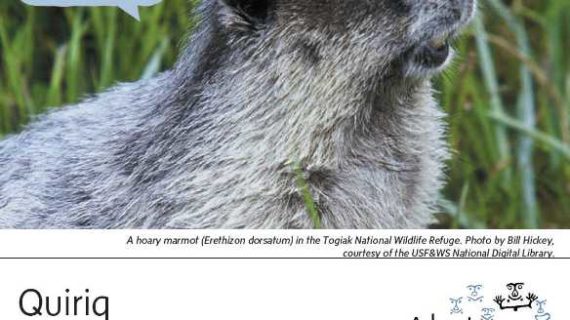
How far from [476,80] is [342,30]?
57.9 inches

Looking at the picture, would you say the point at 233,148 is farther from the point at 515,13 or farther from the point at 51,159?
the point at 515,13

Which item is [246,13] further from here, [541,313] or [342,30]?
[541,313]

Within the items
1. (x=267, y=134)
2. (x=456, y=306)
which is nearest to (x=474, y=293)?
(x=456, y=306)

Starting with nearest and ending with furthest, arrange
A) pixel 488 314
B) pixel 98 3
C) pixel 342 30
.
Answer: pixel 342 30 < pixel 488 314 < pixel 98 3

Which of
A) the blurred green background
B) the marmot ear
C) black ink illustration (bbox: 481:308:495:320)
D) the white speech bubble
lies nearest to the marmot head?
the marmot ear

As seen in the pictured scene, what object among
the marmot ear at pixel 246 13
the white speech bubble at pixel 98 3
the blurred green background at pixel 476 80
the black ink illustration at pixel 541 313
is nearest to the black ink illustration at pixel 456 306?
the black ink illustration at pixel 541 313

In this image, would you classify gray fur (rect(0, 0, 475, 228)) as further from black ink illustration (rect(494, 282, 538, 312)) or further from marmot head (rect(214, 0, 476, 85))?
black ink illustration (rect(494, 282, 538, 312))

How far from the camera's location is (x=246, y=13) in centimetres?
345

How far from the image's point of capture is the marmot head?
3.42 metres

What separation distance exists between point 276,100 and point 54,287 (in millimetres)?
844

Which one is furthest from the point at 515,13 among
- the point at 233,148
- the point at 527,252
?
the point at 233,148

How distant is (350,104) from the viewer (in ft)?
11.6

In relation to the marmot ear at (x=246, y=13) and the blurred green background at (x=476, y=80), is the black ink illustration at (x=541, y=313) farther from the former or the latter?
the marmot ear at (x=246, y=13)

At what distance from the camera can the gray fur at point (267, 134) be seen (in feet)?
11.3
